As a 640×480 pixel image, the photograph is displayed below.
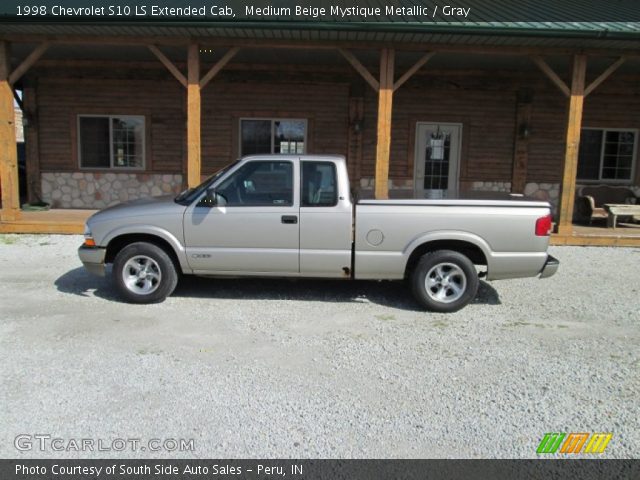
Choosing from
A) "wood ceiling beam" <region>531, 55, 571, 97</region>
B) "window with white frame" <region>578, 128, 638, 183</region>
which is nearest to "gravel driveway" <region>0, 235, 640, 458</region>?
"wood ceiling beam" <region>531, 55, 571, 97</region>

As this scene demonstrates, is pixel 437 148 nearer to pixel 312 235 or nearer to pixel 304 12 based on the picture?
pixel 304 12

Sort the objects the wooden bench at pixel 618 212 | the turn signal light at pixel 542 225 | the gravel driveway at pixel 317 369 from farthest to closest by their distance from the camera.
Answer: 1. the wooden bench at pixel 618 212
2. the turn signal light at pixel 542 225
3. the gravel driveway at pixel 317 369

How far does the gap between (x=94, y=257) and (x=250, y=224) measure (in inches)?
70.0

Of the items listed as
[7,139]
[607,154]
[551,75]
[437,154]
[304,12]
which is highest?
[304,12]

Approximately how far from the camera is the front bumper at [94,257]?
5848mm

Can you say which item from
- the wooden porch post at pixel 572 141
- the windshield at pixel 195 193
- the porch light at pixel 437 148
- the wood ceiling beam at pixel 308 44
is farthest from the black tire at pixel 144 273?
the porch light at pixel 437 148

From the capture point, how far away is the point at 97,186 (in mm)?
13414

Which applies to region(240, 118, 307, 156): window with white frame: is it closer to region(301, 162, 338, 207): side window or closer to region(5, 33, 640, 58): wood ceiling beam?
region(5, 33, 640, 58): wood ceiling beam

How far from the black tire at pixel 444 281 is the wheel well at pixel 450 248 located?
0.11 meters

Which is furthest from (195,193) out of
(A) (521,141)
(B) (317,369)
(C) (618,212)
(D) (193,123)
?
(A) (521,141)

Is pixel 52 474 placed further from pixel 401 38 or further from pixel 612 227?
pixel 612 227

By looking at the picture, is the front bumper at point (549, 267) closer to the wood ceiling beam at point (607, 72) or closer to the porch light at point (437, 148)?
the wood ceiling beam at point (607, 72)

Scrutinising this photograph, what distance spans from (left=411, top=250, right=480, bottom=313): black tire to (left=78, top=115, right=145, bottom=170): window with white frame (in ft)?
32.4

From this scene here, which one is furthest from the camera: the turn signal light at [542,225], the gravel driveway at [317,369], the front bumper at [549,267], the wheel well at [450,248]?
the wheel well at [450,248]
